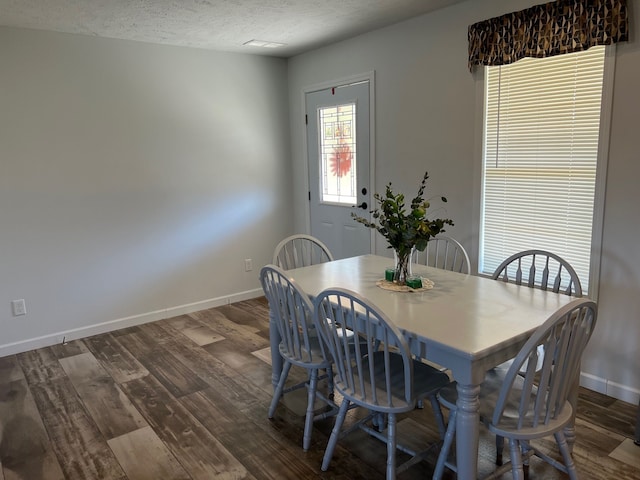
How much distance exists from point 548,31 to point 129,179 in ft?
10.8

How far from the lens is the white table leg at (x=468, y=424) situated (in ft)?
5.65

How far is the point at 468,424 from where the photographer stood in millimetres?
1723

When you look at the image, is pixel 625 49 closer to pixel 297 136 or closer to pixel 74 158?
pixel 297 136

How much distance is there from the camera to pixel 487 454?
232cm

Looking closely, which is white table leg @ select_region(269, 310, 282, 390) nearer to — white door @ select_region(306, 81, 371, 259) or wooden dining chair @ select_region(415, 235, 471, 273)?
wooden dining chair @ select_region(415, 235, 471, 273)

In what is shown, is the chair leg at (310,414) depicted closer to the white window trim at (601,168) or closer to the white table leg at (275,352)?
the white table leg at (275,352)

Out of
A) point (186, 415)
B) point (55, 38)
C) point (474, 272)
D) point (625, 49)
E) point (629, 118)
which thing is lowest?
point (186, 415)

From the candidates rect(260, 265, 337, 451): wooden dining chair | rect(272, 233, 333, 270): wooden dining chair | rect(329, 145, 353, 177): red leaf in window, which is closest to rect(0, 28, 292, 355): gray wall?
rect(329, 145, 353, 177): red leaf in window

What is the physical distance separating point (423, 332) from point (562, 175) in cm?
163

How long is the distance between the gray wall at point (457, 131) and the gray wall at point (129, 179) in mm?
617

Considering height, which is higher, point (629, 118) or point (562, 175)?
point (629, 118)

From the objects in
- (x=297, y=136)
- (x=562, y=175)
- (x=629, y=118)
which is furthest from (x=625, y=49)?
(x=297, y=136)

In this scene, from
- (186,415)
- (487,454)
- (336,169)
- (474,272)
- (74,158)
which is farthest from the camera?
(336,169)

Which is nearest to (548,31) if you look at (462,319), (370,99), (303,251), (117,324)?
(370,99)
